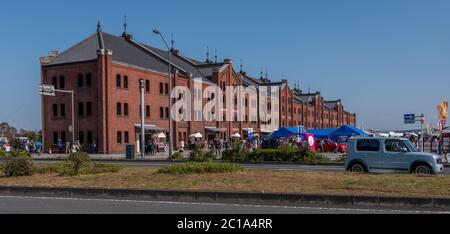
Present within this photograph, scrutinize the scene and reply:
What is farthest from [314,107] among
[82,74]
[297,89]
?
[82,74]

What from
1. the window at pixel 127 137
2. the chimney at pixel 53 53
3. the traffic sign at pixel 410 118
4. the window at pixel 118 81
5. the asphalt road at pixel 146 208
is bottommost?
the asphalt road at pixel 146 208

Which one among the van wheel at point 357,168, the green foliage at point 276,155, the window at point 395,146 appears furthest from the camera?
the green foliage at point 276,155

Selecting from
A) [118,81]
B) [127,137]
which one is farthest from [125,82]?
[127,137]

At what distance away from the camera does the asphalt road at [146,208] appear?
10.9 meters

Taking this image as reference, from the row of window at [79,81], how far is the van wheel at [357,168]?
40.1 meters

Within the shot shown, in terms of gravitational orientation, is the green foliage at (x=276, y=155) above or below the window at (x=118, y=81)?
below

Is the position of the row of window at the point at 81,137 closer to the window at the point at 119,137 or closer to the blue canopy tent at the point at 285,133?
the window at the point at 119,137

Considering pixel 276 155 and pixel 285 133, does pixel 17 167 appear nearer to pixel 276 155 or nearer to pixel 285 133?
pixel 276 155

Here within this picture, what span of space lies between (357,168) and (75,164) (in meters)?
10.3

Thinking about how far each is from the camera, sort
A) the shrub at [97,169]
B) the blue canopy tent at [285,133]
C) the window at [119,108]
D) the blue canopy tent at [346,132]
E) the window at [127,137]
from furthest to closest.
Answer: the window at [127,137]
the window at [119,108]
the blue canopy tent at [285,133]
the blue canopy tent at [346,132]
the shrub at [97,169]

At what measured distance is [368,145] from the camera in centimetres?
1917

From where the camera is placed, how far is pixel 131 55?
6300 cm

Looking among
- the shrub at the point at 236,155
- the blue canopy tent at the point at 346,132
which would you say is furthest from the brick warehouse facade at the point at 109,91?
the shrub at the point at 236,155

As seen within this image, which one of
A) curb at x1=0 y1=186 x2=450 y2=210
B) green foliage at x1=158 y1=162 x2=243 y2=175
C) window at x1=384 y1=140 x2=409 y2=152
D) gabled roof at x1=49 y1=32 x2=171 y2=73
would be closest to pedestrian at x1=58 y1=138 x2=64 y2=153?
gabled roof at x1=49 y1=32 x2=171 y2=73
